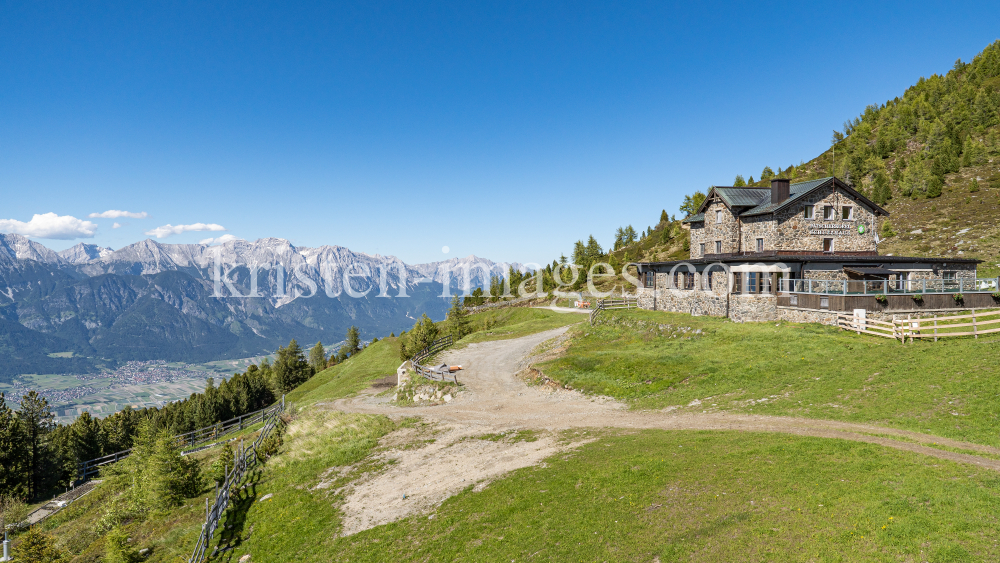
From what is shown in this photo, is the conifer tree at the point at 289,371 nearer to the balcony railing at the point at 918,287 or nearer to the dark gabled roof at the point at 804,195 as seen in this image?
the dark gabled roof at the point at 804,195

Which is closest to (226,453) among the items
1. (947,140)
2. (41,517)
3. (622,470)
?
(622,470)

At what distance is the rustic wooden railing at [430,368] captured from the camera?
37250mm

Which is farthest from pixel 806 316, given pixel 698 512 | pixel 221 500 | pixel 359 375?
pixel 359 375

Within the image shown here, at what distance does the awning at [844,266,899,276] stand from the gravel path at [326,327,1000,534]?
27.9m

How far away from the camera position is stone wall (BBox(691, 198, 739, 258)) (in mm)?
50750

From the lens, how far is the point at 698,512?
1241 centimetres

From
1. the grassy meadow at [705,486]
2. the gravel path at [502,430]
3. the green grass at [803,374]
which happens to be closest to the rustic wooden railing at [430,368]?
the gravel path at [502,430]

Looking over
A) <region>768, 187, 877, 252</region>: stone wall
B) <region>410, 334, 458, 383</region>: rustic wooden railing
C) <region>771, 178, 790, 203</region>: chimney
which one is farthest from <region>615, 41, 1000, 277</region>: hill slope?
<region>410, 334, 458, 383</region>: rustic wooden railing

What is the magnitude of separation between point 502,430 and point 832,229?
4274cm

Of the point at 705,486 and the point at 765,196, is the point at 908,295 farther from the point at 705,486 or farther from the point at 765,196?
the point at 705,486

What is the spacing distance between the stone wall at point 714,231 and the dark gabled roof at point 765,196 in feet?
3.37

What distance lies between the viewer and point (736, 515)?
38.9ft

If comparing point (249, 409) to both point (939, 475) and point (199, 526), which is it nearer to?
point (199, 526)

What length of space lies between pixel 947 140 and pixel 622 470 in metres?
117
